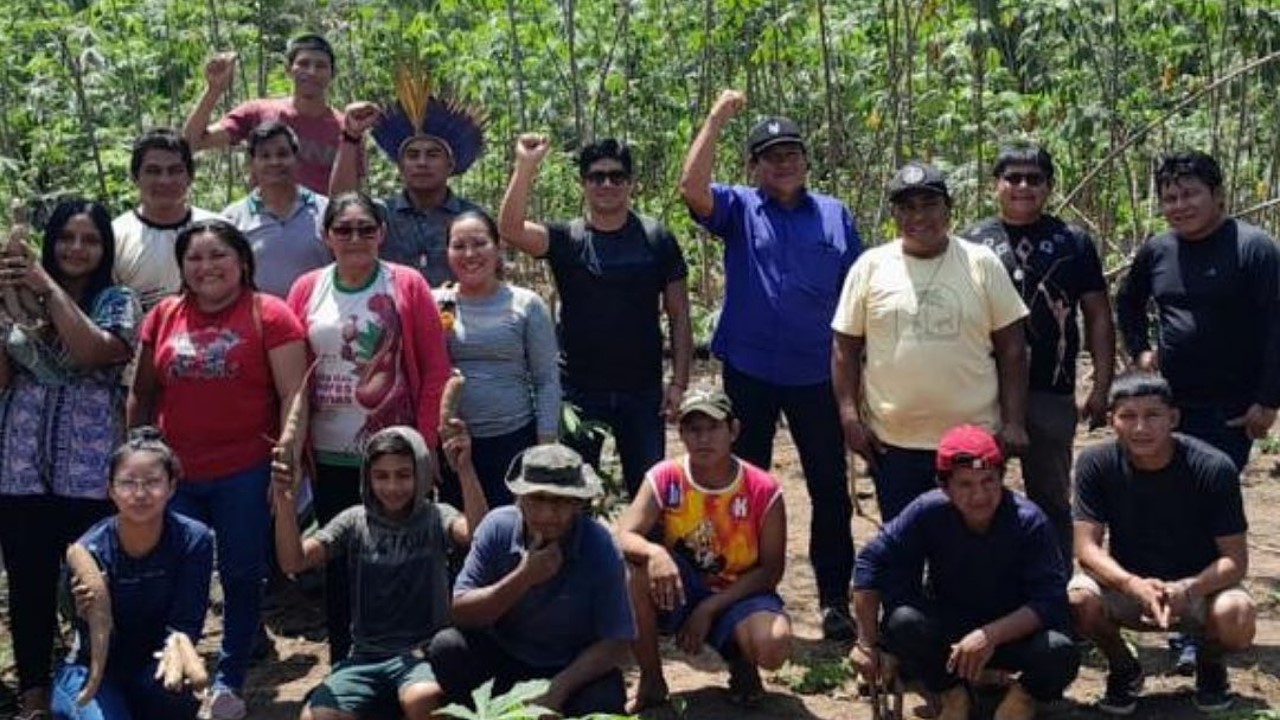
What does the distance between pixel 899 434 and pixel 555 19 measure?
4.87m

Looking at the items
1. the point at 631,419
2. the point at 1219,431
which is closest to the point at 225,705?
the point at 631,419

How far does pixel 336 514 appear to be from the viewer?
5.29 metres

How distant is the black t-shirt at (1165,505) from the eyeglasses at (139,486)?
9.13 feet

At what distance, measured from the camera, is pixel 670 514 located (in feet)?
17.3

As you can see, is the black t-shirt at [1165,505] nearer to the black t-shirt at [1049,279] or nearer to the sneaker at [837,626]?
the black t-shirt at [1049,279]

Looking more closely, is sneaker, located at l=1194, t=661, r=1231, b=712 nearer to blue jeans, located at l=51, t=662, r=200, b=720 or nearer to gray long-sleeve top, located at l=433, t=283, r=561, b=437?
gray long-sleeve top, located at l=433, t=283, r=561, b=437

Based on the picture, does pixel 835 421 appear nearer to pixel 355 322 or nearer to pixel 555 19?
pixel 355 322

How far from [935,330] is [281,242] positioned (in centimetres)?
220

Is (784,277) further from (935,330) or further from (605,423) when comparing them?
(605,423)

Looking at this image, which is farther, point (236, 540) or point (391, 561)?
point (236, 540)

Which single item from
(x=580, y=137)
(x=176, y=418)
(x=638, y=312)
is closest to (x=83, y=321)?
(x=176, y=418)

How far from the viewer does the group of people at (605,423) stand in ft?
15.6

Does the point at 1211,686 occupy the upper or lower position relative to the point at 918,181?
lower

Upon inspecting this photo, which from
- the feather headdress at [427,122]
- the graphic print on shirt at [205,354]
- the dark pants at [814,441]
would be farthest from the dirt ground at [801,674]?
the feather headdress at [427,122]
